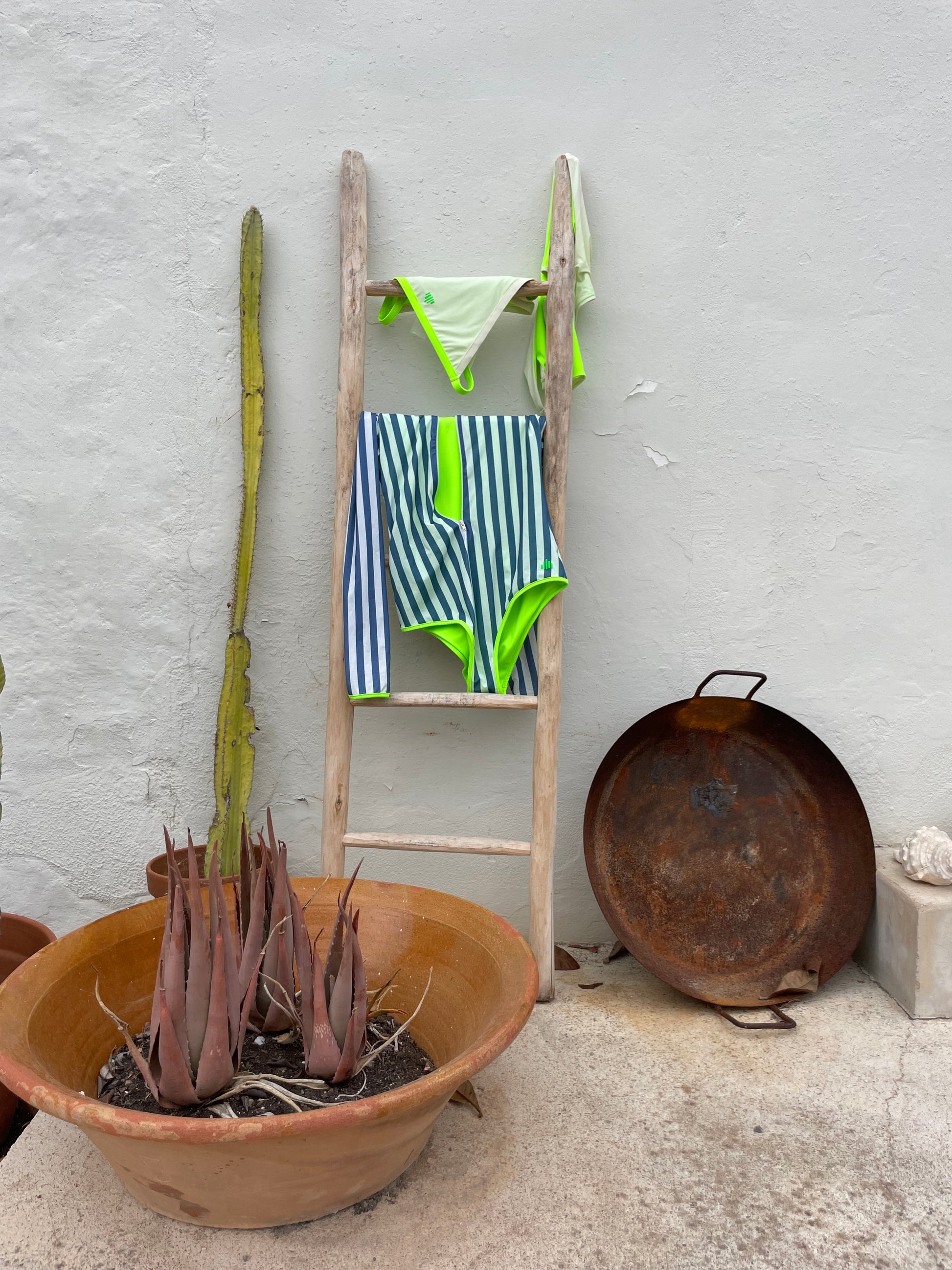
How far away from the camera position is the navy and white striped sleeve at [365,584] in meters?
1.83

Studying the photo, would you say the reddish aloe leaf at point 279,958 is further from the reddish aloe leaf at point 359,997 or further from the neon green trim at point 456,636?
the neon green trim at point 456,636

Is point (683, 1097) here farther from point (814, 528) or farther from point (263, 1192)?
point (814, 528)

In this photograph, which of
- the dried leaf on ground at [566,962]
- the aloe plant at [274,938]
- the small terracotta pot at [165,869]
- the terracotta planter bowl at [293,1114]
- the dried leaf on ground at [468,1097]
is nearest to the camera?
the terracotta planter bowl at [293,1114]

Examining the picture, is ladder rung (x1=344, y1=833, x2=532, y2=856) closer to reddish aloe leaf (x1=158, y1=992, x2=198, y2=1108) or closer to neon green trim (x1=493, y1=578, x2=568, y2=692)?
neon green trim (x1=493, y1=578, x2=568, y2=692)

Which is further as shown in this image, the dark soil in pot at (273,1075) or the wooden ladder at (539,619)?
the wooden ladder at (539,619)

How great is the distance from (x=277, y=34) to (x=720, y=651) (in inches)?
66.2

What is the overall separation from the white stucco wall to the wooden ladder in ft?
0.33

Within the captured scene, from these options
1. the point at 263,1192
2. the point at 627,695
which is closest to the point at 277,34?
the point at 627,695

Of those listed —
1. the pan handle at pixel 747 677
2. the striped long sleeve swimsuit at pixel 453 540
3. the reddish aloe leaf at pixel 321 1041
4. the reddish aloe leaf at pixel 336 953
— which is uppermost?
the striped long sleeve swimsuit at pixel 453 540

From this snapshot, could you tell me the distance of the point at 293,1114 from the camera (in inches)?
39.4

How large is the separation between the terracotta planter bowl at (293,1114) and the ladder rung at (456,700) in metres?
0.44

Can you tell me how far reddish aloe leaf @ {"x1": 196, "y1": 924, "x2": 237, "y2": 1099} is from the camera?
108 cm

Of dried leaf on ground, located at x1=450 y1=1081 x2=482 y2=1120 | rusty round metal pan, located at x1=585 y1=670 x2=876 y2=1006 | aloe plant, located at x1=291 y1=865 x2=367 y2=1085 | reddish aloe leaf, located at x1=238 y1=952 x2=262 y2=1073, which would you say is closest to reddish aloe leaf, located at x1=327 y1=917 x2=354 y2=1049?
aloe plant, located at x1=291 y1=865 x2=367 y2=1085

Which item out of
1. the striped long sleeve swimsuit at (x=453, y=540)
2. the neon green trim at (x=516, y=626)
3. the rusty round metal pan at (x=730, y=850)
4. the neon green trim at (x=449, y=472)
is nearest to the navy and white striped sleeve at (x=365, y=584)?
the striped long sleeve swimsuit at (x=453, y=540)
